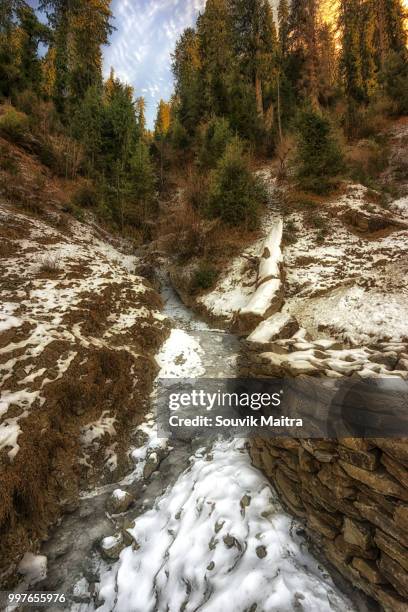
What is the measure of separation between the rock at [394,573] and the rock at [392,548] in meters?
0.04

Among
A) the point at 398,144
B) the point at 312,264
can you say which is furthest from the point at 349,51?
the point at 312,264

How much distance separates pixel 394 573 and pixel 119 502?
3.24m

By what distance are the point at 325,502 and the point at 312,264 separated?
8.93 m

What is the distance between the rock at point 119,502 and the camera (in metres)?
3.83

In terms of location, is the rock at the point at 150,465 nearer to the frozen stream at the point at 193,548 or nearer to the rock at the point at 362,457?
the frozen stream at the point at 193,548

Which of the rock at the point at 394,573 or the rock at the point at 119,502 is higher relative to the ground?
the rock at the point at 394,573

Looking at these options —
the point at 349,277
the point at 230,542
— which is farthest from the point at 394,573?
the point at 349,277

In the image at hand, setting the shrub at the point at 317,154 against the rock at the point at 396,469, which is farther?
the shrub at the point at 317,154

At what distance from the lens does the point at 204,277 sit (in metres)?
11.3

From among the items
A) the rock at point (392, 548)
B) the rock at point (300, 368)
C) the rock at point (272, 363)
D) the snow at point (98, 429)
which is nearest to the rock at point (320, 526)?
the rock at point (392, 548)

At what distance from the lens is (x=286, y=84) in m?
22.2

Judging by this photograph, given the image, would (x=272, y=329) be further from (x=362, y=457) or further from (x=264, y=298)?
(x=362, y=457)

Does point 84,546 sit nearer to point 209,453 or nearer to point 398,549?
point 209,453

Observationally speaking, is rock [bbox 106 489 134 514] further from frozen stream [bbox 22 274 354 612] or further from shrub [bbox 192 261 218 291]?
shrub [bbox 192 261 218 291]
